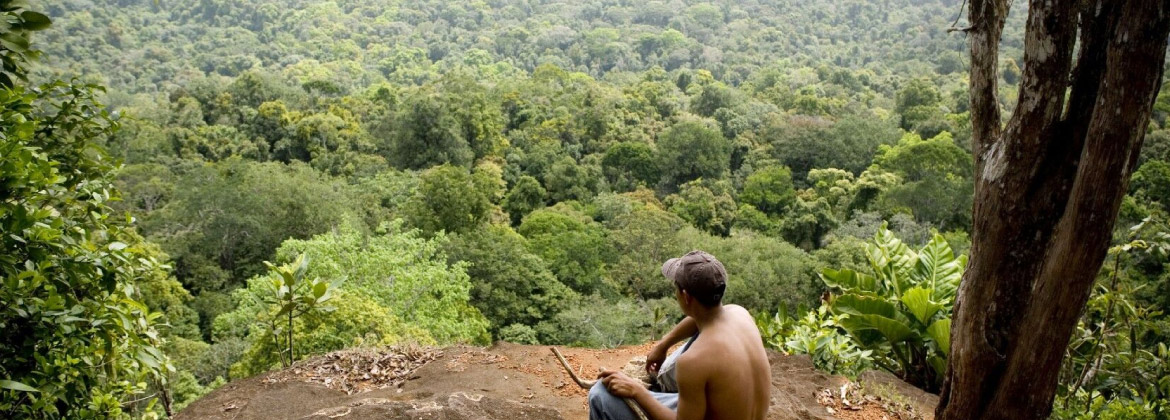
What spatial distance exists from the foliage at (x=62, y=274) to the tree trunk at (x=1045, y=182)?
3098mm

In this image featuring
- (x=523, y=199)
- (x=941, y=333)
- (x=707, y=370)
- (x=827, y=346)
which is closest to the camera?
(x=707, y=370)

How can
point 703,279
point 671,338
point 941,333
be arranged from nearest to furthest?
point 703,279 → point 671,338 → point 941,333

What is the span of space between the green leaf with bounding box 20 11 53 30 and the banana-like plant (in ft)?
14.2

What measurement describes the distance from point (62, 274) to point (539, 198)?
84.8ft

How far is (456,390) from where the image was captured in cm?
419

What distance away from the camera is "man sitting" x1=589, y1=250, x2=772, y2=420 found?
87.7 inches

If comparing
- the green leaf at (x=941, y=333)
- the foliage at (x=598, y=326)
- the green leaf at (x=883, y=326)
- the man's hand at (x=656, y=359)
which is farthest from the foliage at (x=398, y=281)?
the man's hand at (x=656, y=359)

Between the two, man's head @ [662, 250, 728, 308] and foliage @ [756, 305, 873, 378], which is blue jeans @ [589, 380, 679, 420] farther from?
foliage @ [756, 305, 873, 378]

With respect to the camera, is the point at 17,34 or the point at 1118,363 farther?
the point at 1118,363

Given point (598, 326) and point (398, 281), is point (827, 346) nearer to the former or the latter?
point (398, 281)

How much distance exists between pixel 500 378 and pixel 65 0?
207 feet

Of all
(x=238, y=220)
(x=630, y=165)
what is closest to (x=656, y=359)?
(x=238, y=220)

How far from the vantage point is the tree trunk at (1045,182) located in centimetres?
235

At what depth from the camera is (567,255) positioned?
69.5ft
